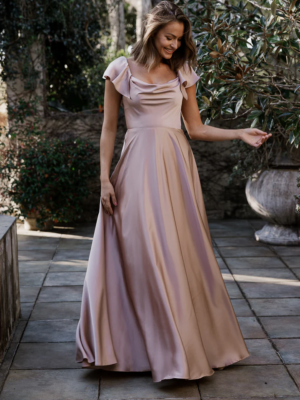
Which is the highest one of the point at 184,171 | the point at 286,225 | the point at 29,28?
the point at 29,28

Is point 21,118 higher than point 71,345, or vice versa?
point 21,118

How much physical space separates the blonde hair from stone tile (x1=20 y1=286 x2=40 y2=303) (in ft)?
5.89

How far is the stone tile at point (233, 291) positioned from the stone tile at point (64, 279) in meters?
1.03

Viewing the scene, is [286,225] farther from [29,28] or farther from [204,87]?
[29,28]

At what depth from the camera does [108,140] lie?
2477mm

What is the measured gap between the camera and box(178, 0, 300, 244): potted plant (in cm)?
324

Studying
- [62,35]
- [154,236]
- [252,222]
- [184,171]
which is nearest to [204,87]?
[184,171]

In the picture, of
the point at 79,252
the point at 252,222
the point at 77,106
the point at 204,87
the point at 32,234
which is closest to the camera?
the point at 204,87

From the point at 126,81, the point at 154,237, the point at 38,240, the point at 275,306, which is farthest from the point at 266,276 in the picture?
the point at 38,240

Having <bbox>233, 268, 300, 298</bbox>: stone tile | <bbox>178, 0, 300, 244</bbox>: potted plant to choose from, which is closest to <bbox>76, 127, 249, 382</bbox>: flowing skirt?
<bbox>178, 0, 300, 244</bbox>: potted plant

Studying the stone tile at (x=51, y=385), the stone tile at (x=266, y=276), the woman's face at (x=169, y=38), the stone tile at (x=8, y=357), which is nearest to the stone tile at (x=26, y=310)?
the stone tile at (x=8, y=357)

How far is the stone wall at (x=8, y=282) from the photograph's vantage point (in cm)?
263

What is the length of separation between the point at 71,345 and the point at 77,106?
4757 millimetres

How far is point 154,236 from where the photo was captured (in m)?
2.33
